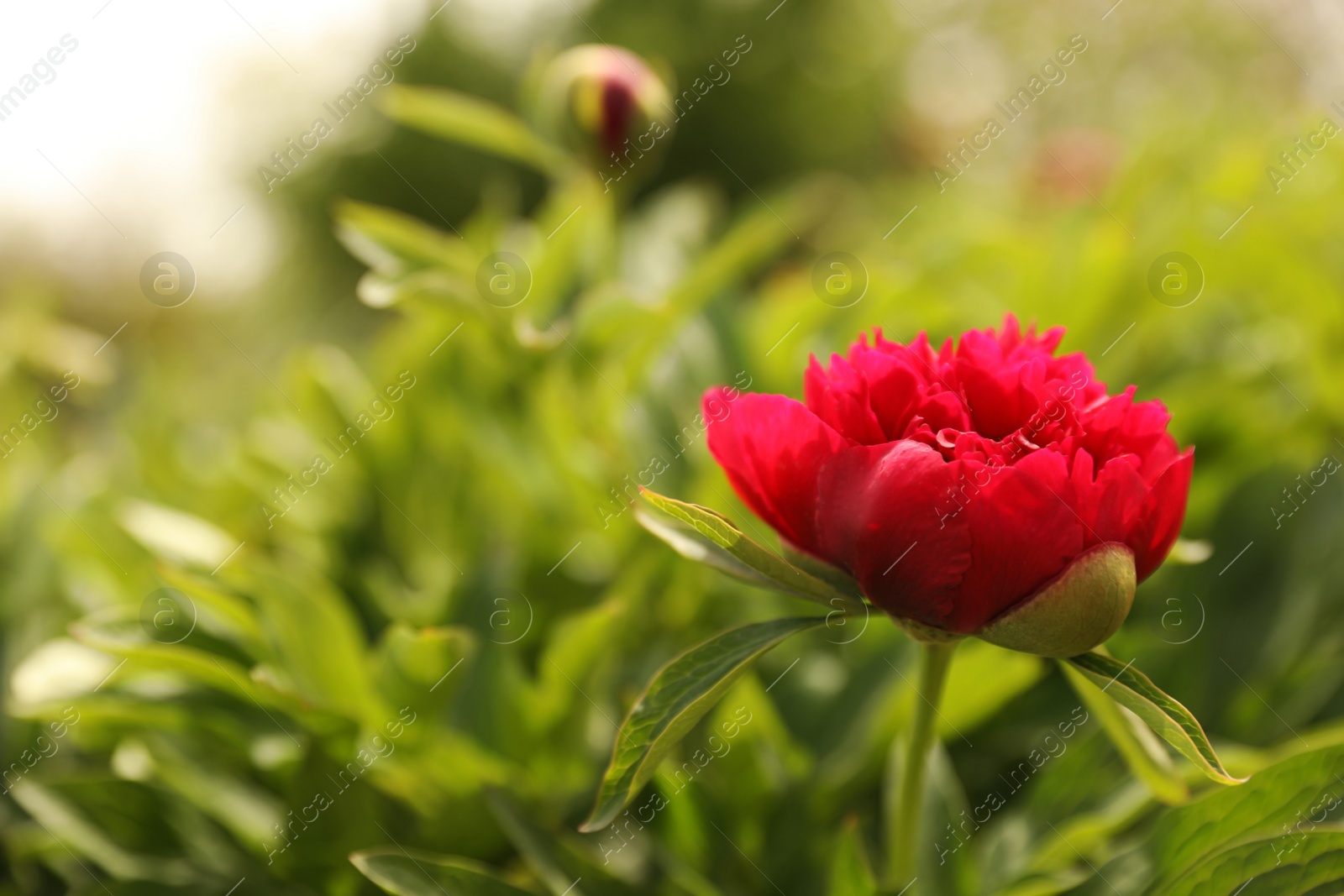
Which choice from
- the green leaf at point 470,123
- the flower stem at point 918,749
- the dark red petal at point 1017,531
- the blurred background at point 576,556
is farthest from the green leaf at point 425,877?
the green leaf at point 470,123

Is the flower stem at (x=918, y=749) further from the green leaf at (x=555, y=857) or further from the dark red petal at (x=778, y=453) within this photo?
the green leaf at (x=555, y=857)

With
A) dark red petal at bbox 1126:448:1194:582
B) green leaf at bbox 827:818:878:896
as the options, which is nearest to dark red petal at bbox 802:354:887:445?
dark red petal at bbox 1126:448:1194:582

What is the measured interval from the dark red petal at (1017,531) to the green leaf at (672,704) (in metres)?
0.07

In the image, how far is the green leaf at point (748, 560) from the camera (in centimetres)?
40

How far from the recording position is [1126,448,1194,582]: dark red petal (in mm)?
381

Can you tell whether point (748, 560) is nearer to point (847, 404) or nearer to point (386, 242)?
point (847, 404)

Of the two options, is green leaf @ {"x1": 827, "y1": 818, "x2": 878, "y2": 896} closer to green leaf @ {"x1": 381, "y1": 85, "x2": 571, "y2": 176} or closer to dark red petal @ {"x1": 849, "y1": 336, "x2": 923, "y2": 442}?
dark red petal @ {"x1": 849, "y1": 336, "x2": 923, "y2": 442}

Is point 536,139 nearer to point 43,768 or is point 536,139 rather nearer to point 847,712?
point 847,712

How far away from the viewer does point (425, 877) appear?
522 mm

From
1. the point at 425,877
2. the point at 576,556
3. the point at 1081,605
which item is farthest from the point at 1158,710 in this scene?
the point at 576,556

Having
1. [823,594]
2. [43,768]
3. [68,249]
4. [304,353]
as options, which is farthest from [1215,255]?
[68,249]

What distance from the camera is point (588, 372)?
2.75 ft

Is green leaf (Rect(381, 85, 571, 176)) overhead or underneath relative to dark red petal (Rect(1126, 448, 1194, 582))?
overhead

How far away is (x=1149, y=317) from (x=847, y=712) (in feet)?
1.90
